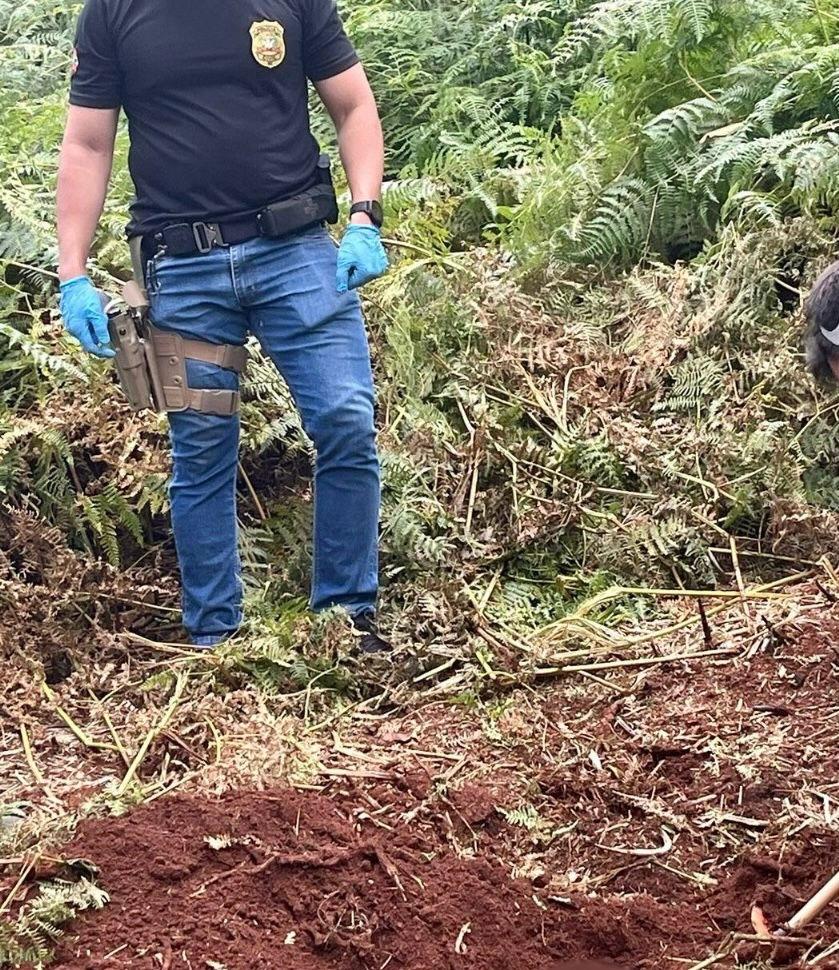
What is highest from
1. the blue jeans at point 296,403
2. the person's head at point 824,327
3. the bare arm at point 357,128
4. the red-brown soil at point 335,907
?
the bare arm at point 357,128

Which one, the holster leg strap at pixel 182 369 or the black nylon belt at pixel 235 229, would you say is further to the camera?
the holster leg strap at pixel 182 369

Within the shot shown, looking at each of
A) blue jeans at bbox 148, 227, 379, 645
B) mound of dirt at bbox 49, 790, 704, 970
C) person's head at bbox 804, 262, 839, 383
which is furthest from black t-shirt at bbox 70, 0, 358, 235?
mound of dirt at bbox 49, 790, 704, 970

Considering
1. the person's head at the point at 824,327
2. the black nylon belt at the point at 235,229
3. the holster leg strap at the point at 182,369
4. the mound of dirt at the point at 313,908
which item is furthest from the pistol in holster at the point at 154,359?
the person's head at the point at 824,327

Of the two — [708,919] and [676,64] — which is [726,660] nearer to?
[708,919]

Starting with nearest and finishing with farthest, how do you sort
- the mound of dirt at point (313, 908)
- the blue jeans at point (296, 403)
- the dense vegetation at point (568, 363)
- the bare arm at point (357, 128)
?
the mound of dirt at point (313, 908) → the blue jeans at point (296, 403) → the bare arm at point (357, 128) → the dense vegetation at point (568, 363)

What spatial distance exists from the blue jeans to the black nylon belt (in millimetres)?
31

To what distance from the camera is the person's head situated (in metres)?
2.53

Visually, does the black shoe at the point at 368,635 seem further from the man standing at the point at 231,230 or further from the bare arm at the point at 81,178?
the bare arm at the point at 81,178

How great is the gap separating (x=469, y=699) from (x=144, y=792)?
974 millimetres

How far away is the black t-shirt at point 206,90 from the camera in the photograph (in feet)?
11.5

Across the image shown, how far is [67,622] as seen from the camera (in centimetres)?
400

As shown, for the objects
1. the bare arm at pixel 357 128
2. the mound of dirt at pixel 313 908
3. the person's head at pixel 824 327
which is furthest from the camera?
the bare arm at pixel 357 128

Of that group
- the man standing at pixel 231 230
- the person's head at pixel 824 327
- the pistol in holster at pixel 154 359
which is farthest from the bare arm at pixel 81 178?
the person's head at pixel 824 327

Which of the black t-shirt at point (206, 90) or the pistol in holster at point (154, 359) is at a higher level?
the black t-shirt at point (206, 90)
